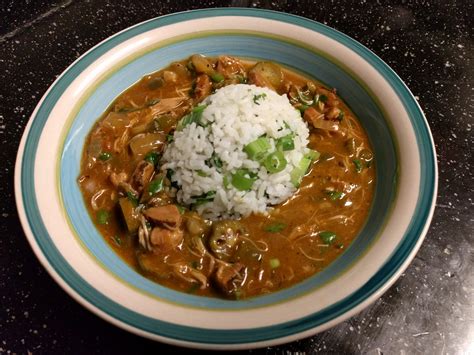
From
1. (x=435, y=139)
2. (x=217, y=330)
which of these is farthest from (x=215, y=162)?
(x=435, y=139)

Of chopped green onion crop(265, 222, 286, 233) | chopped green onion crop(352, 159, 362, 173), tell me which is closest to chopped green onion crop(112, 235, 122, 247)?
chopped green onion crop(265, 222, 286, 233)

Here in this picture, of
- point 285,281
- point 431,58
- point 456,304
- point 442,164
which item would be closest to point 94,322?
point 285,281

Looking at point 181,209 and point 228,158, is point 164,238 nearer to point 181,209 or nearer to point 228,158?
point 181,209

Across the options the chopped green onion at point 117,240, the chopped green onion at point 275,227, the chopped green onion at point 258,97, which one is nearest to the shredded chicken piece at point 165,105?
the chopped green onion at point 258,97

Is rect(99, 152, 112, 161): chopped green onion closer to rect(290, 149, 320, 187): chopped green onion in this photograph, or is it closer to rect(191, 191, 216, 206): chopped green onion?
rect(191, 191, 216, 206): chopped green onion

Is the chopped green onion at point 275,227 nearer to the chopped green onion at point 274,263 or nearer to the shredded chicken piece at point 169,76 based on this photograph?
the chopped green onion at point 274,263

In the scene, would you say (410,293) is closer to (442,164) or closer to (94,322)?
(442,164)
